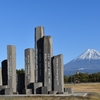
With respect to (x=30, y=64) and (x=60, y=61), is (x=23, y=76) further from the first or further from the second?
(x=60, y=61)

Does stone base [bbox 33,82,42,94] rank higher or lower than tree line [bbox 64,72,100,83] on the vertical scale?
→ lower

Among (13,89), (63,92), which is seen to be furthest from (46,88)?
(13,89)

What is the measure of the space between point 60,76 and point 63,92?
1.63 metres

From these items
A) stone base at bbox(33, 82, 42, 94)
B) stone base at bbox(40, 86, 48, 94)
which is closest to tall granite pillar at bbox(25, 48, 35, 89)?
stone base at bbox(33, 82, 42, 94)

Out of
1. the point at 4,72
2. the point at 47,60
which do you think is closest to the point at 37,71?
the point at 47,60

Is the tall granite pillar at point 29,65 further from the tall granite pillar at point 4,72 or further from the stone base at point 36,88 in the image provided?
the tall granite pillar at point 4,72

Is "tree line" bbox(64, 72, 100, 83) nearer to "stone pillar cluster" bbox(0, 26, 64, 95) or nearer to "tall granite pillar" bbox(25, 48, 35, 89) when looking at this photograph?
"stone pillar cluster" bbox(0, 26, 64, 95)

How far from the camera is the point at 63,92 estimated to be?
30062 mm

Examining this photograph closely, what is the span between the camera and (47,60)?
102ft

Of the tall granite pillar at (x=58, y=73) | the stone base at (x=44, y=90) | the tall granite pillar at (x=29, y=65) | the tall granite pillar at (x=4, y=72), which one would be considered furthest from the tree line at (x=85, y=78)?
the stone base at (x=44, y=90)

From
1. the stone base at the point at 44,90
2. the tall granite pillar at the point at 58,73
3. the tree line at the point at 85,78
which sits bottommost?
the stone base at the point at 44,90

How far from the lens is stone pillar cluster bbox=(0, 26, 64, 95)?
3094 centimetres

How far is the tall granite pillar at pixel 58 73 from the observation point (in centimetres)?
3089

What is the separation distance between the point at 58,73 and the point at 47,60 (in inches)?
63.2
